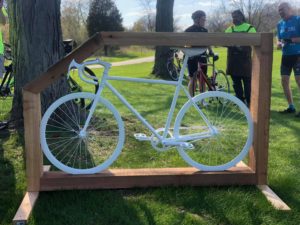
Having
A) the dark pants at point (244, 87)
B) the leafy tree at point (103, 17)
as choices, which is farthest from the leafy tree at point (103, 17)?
the dark pants at point (244, 87)

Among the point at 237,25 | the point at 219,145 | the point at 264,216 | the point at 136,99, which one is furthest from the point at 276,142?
the point at 136,99

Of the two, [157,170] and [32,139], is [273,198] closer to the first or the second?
[157,170]

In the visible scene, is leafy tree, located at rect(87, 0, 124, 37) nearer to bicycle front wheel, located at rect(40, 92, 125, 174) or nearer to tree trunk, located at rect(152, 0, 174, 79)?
tree trunk, located at rect(152, 0, 174, 79)

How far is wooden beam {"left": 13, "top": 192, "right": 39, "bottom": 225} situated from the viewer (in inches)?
125

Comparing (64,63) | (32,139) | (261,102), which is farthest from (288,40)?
(32,139)

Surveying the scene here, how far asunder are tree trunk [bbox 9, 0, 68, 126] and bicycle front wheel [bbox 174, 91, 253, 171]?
188 cm

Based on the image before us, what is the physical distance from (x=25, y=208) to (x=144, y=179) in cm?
107

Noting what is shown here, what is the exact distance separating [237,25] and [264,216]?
489 cm

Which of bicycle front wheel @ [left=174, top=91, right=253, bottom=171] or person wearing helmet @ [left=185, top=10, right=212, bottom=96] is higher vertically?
person wearing helmet @ [left=185, top=10, right=212, bottom=96]

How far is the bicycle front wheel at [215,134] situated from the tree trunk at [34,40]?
1883 millimetres

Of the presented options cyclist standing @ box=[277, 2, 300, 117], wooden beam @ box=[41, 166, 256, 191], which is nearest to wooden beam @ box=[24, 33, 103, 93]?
wooden beam @ box=[41, 166, 256, 191]

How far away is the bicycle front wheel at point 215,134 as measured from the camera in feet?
12.6

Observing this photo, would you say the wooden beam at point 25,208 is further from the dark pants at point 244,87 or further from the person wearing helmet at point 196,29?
the dark pants at point 244,87

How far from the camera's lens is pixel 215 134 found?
12.8 feet
